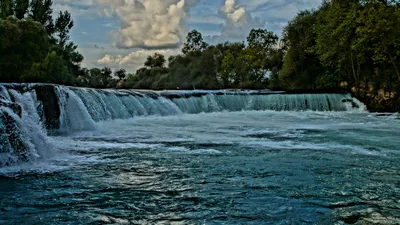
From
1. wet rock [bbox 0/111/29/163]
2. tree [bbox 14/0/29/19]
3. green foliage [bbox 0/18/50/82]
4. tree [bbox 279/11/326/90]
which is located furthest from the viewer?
tree [bbox 14/0/29/19]

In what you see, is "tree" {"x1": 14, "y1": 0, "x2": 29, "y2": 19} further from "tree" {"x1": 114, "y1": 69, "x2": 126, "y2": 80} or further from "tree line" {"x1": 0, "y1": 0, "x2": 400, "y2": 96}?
"tree" {"x1": 114, "y1": 69, "x2": 126, "y2": 80}

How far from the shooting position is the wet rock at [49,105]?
10.4 m

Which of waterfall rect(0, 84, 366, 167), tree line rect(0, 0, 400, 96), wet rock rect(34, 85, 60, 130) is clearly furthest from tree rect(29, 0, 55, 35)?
wet rock rect(34, 85, 60, 130)

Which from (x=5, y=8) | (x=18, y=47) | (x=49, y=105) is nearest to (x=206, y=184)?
(x=49, y=105)

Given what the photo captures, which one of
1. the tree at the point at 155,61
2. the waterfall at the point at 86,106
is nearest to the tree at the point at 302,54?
the waterfall at the point at 86,106

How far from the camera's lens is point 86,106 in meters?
12.8

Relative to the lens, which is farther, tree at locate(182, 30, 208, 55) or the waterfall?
tree at locate(182, 30, 208, 55)

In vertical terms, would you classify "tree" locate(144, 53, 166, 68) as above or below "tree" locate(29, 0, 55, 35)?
below

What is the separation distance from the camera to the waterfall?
239 inches

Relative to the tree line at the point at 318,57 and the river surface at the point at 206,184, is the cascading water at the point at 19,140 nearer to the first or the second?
the river surface at the point at 206,184

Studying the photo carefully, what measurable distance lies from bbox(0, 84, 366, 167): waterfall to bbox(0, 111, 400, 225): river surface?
46 cm

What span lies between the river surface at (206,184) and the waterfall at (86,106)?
1.49 feet

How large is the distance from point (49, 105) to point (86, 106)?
225 cm

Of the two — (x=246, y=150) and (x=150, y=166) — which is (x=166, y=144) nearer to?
(x=246, y=150)
